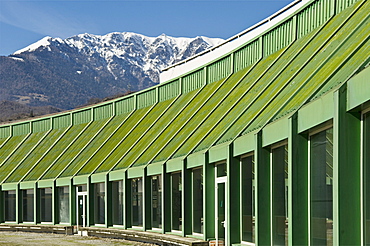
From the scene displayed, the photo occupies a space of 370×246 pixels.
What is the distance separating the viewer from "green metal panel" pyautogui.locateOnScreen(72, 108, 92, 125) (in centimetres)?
4431

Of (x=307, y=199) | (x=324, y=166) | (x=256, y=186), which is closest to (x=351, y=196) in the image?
(x=324, y=166)

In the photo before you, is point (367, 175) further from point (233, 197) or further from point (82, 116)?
point (82, 116)

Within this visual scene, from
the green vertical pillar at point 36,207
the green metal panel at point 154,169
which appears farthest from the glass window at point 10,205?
the green metal panel at point 154,169

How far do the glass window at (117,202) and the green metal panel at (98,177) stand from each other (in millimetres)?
626

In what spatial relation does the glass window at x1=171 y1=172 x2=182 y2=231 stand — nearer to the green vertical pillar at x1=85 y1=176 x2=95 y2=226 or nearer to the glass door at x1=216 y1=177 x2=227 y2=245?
the glass door at x1=216 y1=177 x2=227 y2=245

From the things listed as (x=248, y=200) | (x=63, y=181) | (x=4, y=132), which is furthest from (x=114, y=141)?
(x=248, y=200)

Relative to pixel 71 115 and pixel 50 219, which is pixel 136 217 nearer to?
pixel 50 219

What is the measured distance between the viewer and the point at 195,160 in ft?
80.3

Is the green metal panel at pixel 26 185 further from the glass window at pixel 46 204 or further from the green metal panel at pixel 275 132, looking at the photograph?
the green metal panel at pixel 275 132

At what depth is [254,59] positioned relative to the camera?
94.4ft

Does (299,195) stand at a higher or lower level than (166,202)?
higher

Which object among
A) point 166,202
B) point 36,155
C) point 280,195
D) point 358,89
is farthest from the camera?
point 36,155

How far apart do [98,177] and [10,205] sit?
10513 mm

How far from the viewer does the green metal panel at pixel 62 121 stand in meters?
45.9
